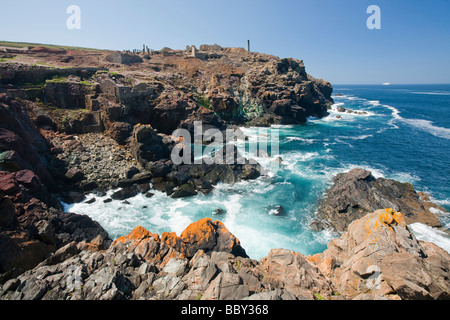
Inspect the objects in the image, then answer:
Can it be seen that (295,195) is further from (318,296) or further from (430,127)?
(430,127)

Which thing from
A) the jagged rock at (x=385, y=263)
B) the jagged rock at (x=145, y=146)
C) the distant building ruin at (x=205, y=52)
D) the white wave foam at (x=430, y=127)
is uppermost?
the distant building ruin at (x=205, y=52)

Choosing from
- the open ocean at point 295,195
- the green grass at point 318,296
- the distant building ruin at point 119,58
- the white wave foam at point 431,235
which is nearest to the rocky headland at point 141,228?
the green grass at point 318,296

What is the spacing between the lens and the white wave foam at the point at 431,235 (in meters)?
16.3

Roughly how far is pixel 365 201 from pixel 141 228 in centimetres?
1993

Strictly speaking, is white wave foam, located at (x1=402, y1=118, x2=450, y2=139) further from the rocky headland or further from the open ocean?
the rocky headland

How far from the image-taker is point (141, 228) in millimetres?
13008

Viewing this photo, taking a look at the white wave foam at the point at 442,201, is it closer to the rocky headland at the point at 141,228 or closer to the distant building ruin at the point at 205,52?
the rocky headland at the point at 141,228

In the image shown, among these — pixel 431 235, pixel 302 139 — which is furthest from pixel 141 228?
pixel 302 139

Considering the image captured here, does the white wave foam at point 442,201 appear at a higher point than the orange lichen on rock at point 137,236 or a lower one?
lower

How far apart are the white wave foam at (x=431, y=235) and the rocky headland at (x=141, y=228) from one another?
91 cm

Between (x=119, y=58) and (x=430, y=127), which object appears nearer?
(x=430, y=127)

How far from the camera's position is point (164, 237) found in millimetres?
12094

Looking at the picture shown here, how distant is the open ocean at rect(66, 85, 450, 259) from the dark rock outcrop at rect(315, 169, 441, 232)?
1180 millimetres
